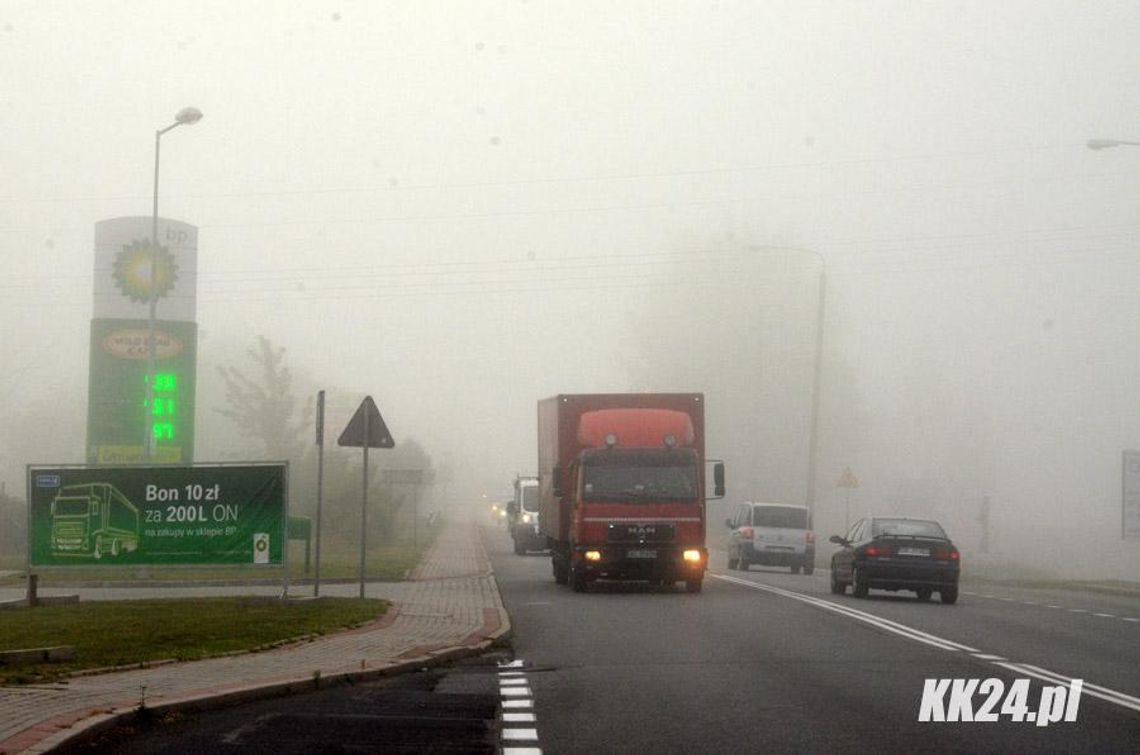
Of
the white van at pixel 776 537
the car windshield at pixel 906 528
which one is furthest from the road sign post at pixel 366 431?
the white van at pixel 776 537

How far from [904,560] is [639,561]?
4.38 metres

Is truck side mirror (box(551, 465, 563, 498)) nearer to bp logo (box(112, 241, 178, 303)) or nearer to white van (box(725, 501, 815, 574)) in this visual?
white van (box(725, 501, 815, 574))

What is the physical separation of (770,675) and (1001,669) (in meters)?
2.15

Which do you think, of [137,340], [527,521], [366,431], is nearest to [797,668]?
[366,431]

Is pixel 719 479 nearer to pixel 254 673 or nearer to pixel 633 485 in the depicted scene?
pixel 633 485

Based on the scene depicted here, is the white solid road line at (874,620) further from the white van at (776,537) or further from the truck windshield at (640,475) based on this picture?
the white van at (776,537)

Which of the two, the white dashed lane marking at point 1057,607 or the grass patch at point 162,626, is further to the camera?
the white dashed lane marking at point 1057,607

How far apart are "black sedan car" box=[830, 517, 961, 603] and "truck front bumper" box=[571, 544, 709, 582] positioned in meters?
2.71

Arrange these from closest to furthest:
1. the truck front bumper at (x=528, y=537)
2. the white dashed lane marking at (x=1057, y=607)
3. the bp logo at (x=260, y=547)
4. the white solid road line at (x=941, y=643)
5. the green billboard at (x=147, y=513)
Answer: the white solid road line at (x=941, y=643), the bp logo at (x=260, y=547), the green billboard at (x=147, y=513), the white dashed lane marking at (x=1057, y=607), the truck front bumper at (x=528, y=537)

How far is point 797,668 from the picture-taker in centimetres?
1516

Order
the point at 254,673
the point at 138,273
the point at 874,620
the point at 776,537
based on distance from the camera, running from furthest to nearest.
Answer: the point at 138,273
the point at 776,537
the point at 874,620
the point at 254,673

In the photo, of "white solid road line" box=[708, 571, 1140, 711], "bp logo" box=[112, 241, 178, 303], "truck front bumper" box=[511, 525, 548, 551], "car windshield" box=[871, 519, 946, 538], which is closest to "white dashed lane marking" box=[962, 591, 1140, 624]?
"car windshield" box=[871, 519, 946, 538]

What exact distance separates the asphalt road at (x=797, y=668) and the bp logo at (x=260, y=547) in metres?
3.53

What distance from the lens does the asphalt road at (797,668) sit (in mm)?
10523
